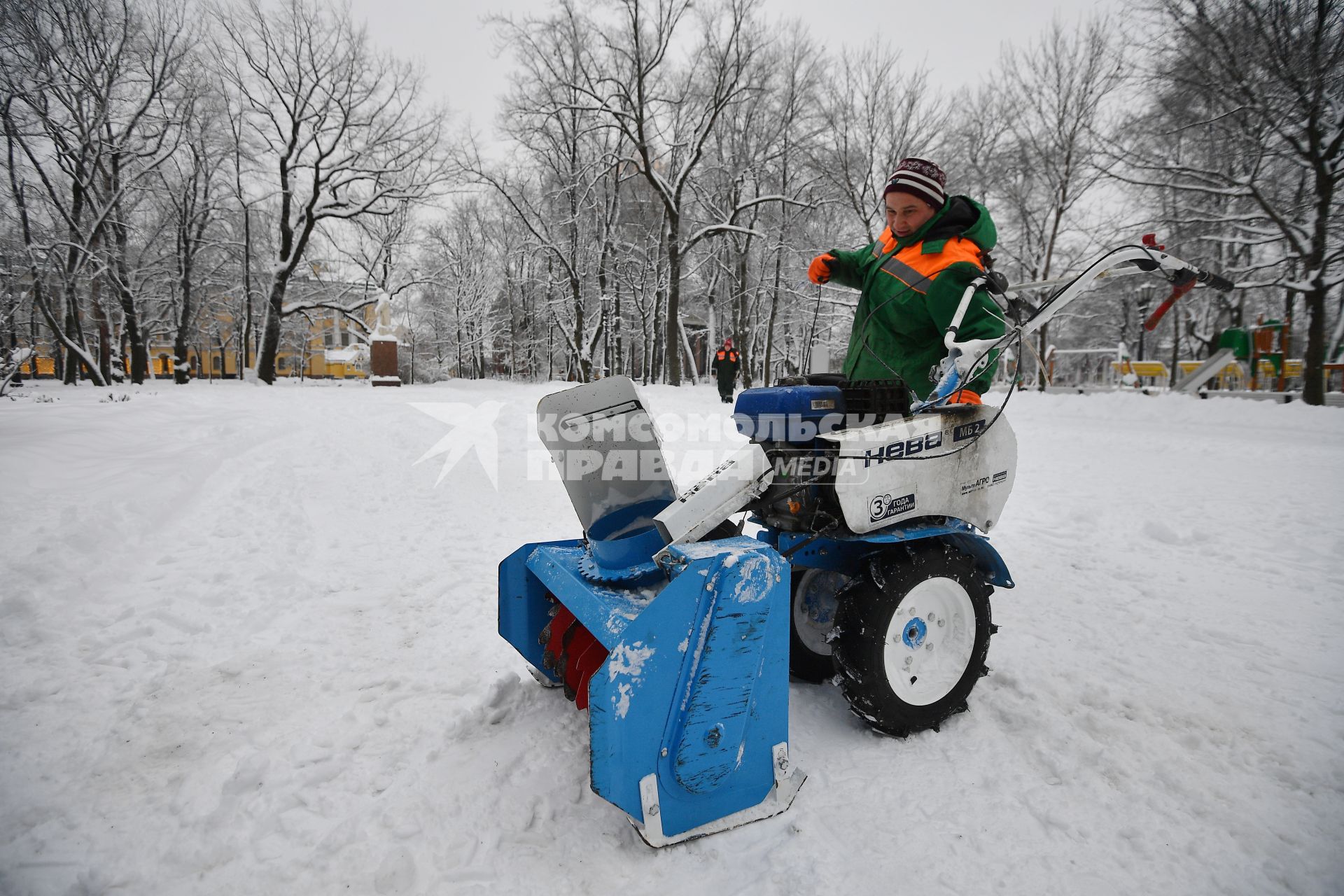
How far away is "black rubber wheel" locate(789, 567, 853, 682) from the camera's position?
2863 mm

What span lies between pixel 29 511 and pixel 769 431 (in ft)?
15.2

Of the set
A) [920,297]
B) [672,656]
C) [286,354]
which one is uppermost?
[286,354]

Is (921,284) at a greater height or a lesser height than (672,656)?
greater

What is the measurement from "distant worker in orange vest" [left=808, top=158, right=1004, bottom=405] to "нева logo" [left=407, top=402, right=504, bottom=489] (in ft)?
16.3

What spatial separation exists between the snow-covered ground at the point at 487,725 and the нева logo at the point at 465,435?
83.3 inches

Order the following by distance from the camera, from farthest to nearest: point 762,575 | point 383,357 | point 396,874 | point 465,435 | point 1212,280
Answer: point 383,357 → point 465,435 → point 1212,280 → point 762,575 → point 396,874

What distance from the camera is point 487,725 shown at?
2.46 metres

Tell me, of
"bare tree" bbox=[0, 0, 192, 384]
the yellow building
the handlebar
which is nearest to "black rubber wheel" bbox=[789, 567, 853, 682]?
the handlebar

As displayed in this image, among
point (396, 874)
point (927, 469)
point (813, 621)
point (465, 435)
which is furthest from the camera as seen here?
point (465, 435)

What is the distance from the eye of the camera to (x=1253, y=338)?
16703 millimetres

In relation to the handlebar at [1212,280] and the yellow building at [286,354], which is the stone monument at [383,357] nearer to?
the handlebar at [1212,280]

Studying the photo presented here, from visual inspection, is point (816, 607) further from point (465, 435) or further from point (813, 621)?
point (465, 435)

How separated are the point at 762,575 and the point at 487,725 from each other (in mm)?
1433

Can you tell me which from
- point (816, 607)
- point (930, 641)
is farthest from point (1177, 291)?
point (816, 607)
